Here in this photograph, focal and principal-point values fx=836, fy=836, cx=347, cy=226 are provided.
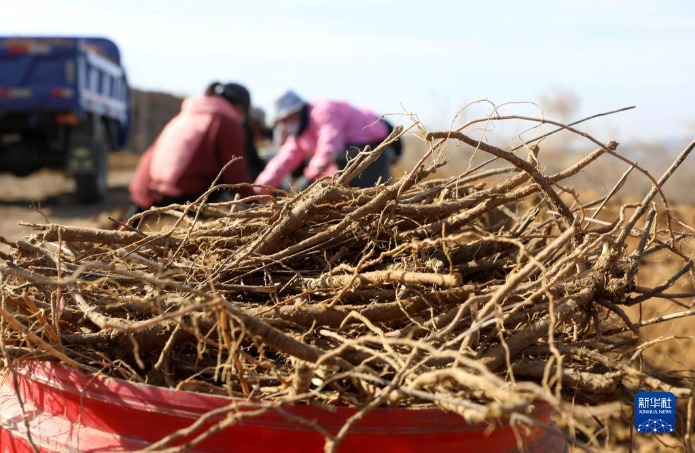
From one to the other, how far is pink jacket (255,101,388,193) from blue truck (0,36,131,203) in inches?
265

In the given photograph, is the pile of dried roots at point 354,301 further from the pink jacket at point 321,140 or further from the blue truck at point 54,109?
the blue truck at point 54,109

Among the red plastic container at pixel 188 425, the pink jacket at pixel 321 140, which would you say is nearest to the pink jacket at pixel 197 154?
the pink jacket at pixel 321 140

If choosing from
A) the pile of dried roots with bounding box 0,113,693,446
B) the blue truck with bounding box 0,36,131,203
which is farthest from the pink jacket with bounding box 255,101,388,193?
the blue truck with bounding box 0,36,131,203

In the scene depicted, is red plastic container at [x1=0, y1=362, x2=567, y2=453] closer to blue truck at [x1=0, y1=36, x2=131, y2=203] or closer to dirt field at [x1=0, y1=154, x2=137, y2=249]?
dirt field at [x1=0, y1=154, x2=137, y2=249]

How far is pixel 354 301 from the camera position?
207cm

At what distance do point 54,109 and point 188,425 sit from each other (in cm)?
1082

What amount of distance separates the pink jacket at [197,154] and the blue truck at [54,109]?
693cm

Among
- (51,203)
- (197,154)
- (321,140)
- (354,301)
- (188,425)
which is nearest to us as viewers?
(188,425)

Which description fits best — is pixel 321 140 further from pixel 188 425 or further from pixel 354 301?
pixel 188 425

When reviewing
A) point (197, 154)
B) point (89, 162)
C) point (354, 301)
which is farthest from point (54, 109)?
point (354, 301)

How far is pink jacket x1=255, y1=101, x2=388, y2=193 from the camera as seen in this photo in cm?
563

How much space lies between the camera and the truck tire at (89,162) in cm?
1197

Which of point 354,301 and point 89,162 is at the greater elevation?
point 354,301

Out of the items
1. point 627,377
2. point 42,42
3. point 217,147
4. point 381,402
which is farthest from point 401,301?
point 42,42
